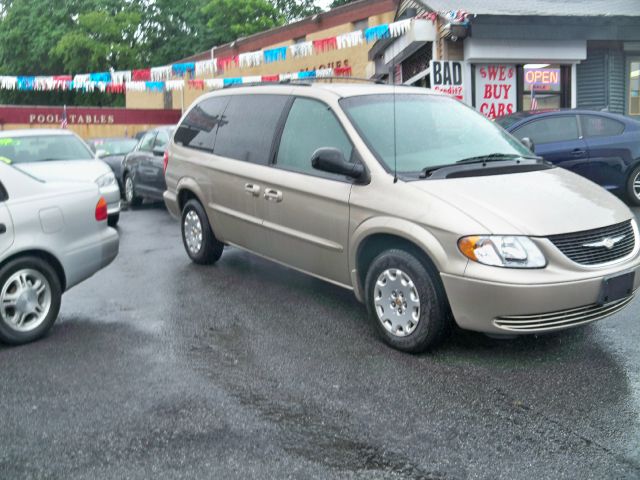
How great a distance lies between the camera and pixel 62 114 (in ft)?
114

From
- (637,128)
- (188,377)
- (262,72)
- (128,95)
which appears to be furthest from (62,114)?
(188,377)

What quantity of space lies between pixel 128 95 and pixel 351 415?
45.9m

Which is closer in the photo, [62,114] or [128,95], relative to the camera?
[62,114]

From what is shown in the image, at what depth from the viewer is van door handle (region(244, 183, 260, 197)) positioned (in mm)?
6336

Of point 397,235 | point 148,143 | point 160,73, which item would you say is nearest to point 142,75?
point 160,73

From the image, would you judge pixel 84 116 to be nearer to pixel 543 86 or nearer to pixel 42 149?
pixel 543 86

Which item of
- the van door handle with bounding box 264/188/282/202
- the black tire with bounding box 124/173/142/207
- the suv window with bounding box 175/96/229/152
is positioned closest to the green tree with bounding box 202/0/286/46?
the black tire with bounding box 124/173/142/207

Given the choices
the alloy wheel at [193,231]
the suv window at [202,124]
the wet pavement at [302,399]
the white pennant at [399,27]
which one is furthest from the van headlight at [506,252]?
the white pennant at [399,27]

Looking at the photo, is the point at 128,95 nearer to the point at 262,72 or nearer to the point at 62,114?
the point at 62,114

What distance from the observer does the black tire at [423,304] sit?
4.69 meters

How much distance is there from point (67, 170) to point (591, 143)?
7.40 metres

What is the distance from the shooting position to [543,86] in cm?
1694

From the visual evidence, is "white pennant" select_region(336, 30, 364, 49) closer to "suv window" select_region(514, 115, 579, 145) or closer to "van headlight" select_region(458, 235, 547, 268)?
"suv window" select_region(514, 115, 579, 145)

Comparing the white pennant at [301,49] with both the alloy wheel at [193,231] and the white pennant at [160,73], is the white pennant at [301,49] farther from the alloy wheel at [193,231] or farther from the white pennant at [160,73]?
the alloy wheel at [193,231]
